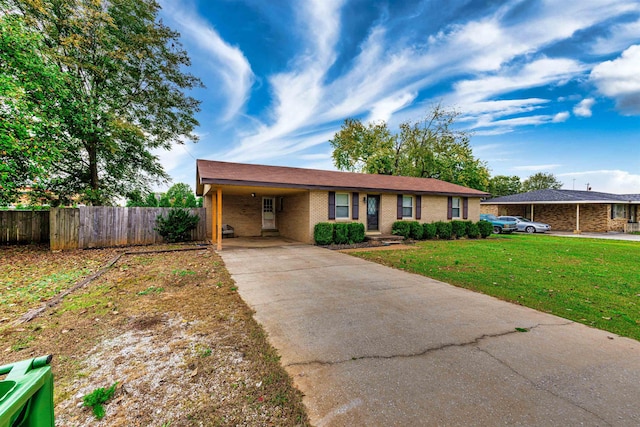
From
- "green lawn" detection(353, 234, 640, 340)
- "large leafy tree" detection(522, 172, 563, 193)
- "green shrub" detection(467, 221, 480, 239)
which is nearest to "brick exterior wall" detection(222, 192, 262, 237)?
"green lawn" detection(353, 234, 640, 340)

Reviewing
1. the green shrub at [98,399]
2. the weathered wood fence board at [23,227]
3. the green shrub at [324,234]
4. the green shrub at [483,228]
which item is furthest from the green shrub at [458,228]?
the weathered wood fence board at [23,227]

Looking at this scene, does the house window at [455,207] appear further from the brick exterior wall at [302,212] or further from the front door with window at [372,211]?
the front door with window at [372,211]

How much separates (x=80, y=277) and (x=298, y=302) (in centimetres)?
547

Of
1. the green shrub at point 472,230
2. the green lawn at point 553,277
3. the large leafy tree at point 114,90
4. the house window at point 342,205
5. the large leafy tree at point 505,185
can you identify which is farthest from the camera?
the large leafy tree at point 505,185

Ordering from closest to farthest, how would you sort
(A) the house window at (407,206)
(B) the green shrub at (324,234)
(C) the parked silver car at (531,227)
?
(B) the green shrub at (324,234)
(A) the house window at (407,206)
(C) the parked silver car at (531,227)

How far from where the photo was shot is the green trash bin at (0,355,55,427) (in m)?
1.02

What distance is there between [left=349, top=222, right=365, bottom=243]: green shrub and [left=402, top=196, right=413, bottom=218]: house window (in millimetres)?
3802

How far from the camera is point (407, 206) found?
15.1 meters

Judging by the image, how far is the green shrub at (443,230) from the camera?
15.0 meters

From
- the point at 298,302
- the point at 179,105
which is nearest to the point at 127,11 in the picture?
the point at 179,105

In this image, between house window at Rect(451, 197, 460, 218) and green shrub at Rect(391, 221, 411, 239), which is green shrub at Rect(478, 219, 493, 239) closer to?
house window at Rect(451, 197, 460, 218)

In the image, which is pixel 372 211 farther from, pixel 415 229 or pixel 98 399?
pixel 98 399

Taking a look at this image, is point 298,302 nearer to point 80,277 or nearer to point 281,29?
point 80,277

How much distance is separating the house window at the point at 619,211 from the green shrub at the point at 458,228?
17.0 meters
